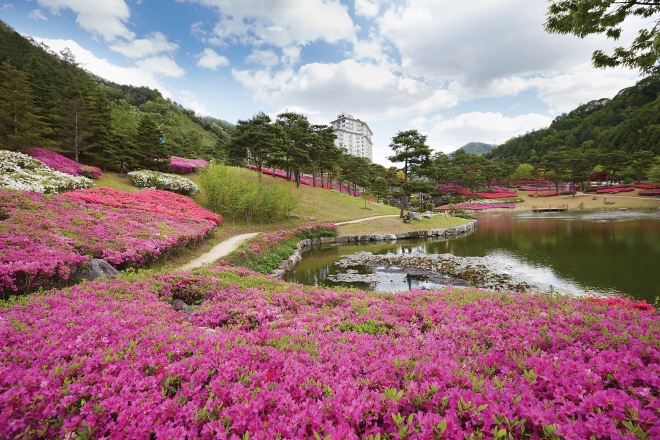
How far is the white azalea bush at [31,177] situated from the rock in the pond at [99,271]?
10.1 m

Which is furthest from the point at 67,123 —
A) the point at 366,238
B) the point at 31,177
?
the point at 366,238

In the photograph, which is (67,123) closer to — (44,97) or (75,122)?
(75,122)

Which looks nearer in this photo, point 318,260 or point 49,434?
point 49,434

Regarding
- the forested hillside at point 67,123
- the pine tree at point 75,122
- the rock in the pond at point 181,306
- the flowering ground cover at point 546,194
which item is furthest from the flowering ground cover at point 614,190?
the pine tree at point 75,122

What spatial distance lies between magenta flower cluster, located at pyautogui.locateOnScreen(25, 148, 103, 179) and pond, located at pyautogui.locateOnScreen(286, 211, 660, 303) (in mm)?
17880

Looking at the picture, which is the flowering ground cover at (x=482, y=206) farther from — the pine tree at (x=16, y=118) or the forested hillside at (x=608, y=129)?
the pine tree at (x=16, y=118)

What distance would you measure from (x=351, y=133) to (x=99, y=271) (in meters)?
121

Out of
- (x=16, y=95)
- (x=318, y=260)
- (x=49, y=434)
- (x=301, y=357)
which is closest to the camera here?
(x=49, y=434)

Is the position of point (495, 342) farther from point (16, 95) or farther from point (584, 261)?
point (16, 95)

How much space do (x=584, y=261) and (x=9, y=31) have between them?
86057 mm

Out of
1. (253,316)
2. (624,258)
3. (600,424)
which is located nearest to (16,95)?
(253,316)

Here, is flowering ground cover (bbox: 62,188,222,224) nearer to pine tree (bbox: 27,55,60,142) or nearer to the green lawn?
the green lawn

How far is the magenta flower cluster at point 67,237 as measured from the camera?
6188mm

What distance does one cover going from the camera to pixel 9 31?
4944cm
